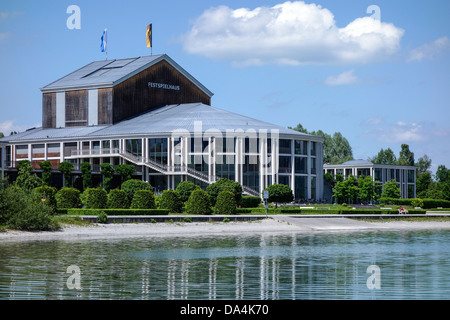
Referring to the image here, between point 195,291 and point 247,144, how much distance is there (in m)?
71.7

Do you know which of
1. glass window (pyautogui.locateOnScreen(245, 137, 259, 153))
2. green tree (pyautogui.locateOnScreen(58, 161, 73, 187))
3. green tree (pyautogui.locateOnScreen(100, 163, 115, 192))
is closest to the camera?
green tree (pyautogui.locateOnScreen(58, 161, 73, 187))

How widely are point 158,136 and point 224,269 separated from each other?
217 feet

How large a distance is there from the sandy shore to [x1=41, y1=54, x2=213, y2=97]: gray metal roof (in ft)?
171

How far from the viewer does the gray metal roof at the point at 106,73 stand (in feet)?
364

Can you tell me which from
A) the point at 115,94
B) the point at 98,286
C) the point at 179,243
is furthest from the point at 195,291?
the point at 115,94

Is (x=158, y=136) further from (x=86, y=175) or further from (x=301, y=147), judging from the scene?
(x=301, y=147)

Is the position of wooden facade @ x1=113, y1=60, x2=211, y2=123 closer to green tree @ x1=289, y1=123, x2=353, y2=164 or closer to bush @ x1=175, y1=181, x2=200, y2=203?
bush @ x1=175, y1=181, x2=200, y2=203

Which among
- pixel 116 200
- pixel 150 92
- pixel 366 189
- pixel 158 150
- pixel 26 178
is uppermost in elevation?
pixel 150 92

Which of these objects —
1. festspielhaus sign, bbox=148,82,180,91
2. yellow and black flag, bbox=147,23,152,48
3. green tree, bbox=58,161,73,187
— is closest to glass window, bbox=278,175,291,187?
green tree, bbox=58,161,73,187

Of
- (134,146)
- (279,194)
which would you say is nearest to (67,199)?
(279,194)

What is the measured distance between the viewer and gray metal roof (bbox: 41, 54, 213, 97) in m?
111

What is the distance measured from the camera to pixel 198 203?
66.3 meters
